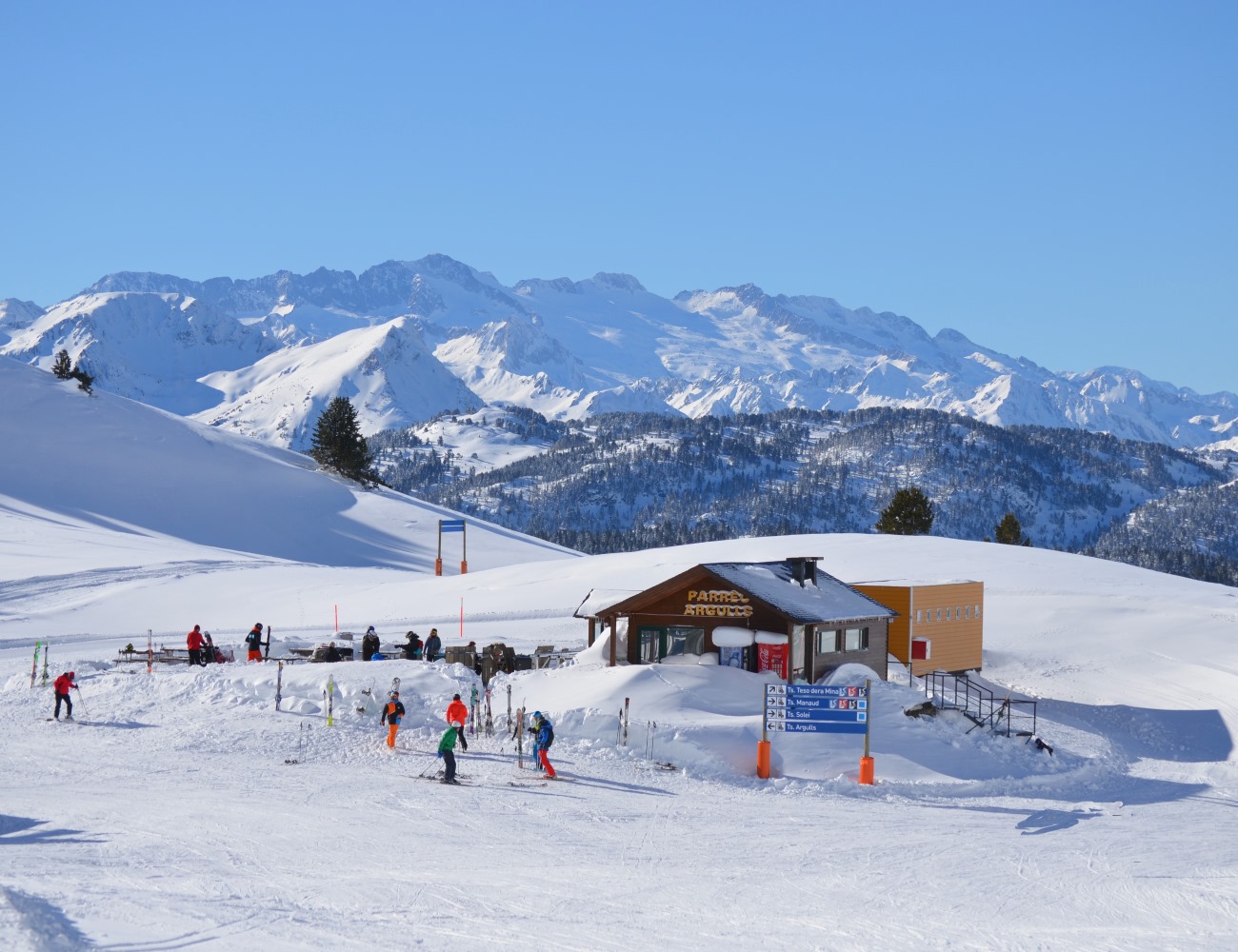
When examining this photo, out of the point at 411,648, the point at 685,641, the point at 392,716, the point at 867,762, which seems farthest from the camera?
the point at 411,648

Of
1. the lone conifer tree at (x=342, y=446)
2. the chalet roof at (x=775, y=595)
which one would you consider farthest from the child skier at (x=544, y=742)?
the lone conifer tree at (x=342, y=446)

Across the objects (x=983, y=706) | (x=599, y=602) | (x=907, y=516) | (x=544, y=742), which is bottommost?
(x=983, y=706)

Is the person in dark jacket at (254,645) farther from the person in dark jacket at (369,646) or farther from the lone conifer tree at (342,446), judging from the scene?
the lone conifer tree at (342,446)

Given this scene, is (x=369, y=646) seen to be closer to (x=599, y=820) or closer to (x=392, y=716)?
(x=392, y=716)

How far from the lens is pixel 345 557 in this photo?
79.3 metres

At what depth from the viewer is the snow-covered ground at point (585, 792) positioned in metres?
16.3

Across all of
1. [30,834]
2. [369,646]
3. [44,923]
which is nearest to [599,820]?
[30,834]

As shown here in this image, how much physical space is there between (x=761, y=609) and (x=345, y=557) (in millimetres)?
48282

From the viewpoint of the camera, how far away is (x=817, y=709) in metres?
29.6

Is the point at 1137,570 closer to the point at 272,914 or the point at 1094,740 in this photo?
the point at 1094,740

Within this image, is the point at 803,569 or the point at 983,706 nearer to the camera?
the point at 803,569

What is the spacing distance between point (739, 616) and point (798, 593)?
8.37 ft

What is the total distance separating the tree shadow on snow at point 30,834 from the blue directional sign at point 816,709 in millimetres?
15496

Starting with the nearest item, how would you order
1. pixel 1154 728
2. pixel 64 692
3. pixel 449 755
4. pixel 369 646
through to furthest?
pixel 449 755, pixel 64 692, pixel 369 646, pixel 1154 728
